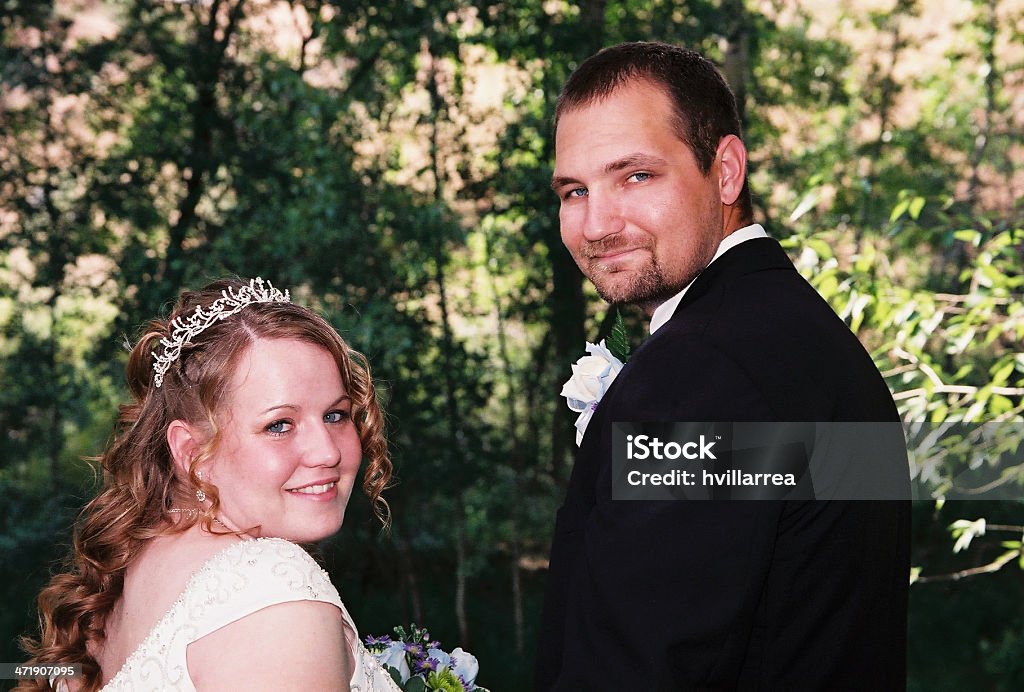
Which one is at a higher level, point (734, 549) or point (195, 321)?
point (195, 321)

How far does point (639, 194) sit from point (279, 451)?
716mm

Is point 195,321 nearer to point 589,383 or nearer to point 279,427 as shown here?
point 279,427

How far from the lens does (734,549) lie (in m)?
1.38

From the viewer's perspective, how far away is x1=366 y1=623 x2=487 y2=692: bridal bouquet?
186cm

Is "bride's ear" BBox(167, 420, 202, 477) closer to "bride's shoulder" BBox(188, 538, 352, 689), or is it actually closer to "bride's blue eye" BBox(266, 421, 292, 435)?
"bride's blue eye" BBox(266, 421, 292, 435)

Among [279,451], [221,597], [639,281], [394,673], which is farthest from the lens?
[394,673]

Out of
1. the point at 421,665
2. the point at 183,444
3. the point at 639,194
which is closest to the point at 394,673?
the point at 421,665

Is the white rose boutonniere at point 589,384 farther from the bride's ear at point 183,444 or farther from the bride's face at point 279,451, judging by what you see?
the bride's ear at point 183,444

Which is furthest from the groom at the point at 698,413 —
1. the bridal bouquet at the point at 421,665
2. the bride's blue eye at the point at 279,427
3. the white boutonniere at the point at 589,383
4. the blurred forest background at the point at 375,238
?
the blurred forest background at the point at 375,238

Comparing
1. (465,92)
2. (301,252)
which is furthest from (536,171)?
(301,252)

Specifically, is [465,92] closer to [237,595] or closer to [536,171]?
[536,171]

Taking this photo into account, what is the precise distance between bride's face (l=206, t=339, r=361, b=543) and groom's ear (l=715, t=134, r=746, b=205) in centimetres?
75

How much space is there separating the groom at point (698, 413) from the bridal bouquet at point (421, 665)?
1.03 feet

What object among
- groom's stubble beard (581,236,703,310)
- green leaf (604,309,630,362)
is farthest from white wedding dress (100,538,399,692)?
green leaf (604,309,630,362)
